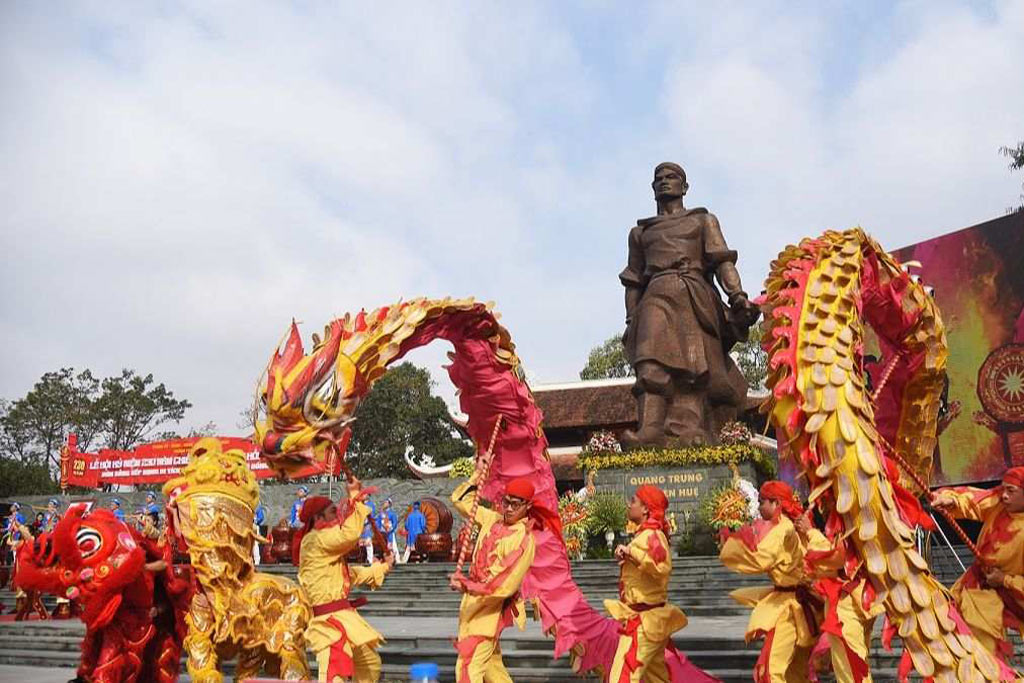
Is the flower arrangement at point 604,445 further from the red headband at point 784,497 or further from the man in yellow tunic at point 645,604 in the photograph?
the red headband at point 784,497

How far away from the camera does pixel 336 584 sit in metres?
5.40

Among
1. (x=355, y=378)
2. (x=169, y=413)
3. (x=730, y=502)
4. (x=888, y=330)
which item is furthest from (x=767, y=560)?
(x=169, y=413)

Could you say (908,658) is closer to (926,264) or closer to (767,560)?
(767,560)

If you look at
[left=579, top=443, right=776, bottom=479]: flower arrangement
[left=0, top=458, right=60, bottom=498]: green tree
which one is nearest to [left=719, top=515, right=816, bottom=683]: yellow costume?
[left=579, top=443, right=776, bottom=479]: flower arrangement

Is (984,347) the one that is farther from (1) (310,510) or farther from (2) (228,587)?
(2) (228,587)

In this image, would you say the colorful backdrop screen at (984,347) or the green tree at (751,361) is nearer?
the colorful backdrop screen at (984,347)

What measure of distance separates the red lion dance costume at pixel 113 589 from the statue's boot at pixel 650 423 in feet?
34.0

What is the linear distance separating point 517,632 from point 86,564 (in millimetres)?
4251

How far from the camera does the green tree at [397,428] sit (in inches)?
1385

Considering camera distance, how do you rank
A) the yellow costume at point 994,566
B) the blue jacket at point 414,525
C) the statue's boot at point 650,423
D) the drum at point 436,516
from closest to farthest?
the yellow costume at point 994,566 < the statue's boot at point 650,423 < the blue jacket at point 414,525 < the drum at point 436,516

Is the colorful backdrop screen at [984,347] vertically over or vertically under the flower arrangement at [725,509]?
over

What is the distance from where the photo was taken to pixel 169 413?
41.2m

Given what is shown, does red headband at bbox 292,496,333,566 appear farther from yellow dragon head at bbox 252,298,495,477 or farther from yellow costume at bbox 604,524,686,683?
yellow costume at bbox 604,524,686,683

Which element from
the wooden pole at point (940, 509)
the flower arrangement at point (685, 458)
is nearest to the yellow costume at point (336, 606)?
the wooden pole at point (940, 509)
